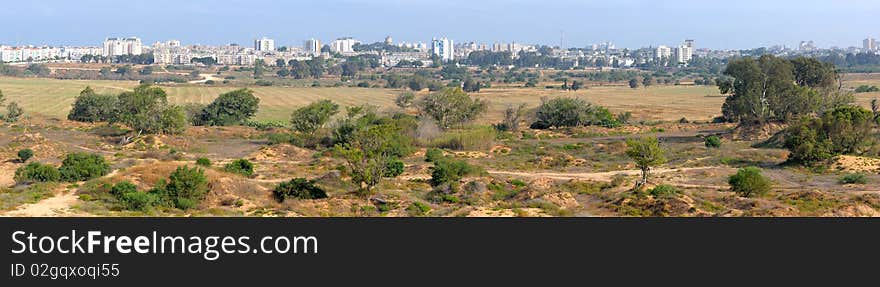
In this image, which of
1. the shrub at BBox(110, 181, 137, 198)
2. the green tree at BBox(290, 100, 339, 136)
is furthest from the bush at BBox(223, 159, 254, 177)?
the green tree at BBox(290, 100, 339, 136)

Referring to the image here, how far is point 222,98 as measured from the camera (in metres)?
75.2

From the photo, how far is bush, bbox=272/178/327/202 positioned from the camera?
101 ft

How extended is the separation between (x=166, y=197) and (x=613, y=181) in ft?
61.8

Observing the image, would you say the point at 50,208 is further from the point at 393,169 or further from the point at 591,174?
the point at 591,174

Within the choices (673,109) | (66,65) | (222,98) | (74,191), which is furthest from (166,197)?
(66,65)

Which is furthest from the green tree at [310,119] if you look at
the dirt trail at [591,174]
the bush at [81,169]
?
the bush at [81,169]

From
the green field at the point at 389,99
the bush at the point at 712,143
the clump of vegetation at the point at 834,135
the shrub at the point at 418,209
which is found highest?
the green field at the point at 389,99

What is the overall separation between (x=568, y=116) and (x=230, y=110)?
30.9 meters

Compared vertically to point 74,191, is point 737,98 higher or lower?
higher

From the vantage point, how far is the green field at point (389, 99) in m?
91.1

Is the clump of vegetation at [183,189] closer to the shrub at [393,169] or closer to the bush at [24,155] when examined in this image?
the shrub at [393,169]

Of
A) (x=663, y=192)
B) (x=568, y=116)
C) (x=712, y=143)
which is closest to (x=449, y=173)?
(x=663, y=192)

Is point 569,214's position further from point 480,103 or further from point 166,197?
point 480,103

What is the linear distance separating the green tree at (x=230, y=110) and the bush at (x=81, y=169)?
119 ft
